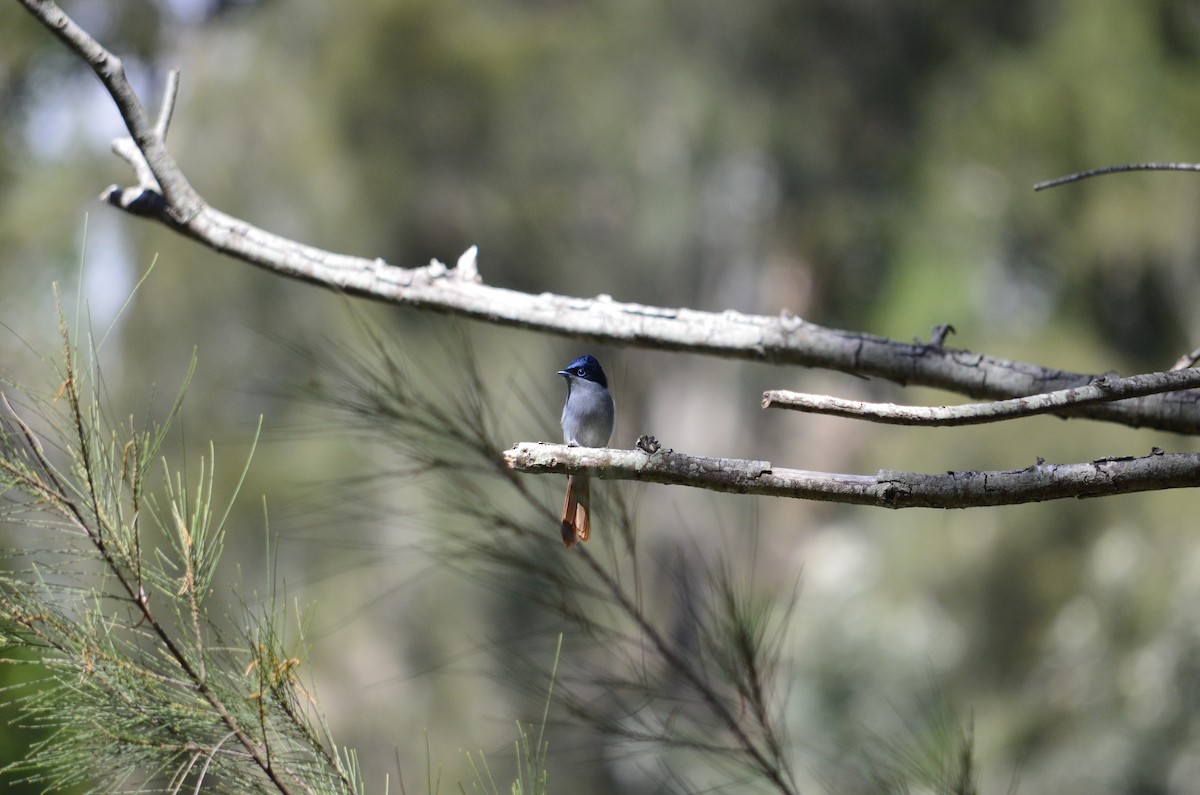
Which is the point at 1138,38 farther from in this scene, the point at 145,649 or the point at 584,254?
the point at 145,649

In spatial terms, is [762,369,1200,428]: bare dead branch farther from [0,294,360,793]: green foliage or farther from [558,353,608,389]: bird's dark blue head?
[558,353,608,389]: bird's dark blue head

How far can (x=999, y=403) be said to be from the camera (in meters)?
1.25

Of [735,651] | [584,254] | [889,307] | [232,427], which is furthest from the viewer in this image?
[889,307]

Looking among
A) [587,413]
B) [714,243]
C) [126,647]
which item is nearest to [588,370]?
[587,413]

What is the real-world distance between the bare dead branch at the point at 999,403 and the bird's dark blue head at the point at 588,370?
113 cm

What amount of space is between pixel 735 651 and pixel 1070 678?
5.50m

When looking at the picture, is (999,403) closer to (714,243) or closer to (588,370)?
(588,370)

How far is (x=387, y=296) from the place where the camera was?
7.13ft

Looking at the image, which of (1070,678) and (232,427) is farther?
(1070,678)

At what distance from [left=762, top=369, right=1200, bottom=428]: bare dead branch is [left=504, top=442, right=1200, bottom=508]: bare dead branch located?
0.07 meters

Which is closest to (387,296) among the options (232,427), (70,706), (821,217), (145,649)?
(145,649)

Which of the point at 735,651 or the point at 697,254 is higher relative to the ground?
the point at 697,254

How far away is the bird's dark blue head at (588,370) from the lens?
7.80ft

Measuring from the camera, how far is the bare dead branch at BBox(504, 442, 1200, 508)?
1.27 m
